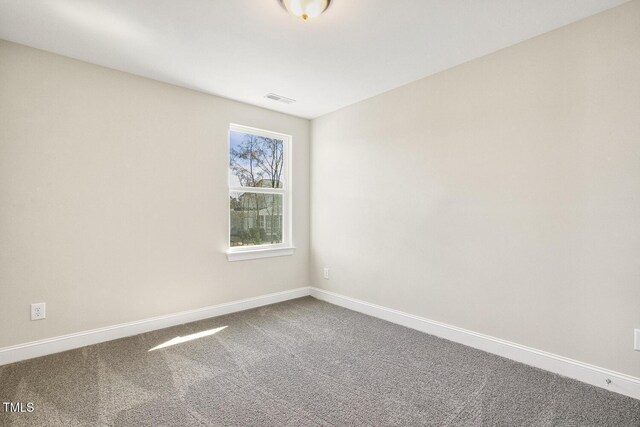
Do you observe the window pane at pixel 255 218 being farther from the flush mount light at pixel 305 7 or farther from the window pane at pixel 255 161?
the flush mount light at pixel 305 7

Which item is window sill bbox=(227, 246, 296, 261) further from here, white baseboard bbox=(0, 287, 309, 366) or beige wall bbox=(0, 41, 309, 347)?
white baseboard bbox=(0, 287, 309, 366)

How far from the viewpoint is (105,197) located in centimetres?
274

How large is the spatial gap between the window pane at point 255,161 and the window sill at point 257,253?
0.78 metres

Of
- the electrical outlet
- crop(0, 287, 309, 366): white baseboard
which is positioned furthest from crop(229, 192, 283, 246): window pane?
the electrical outlet

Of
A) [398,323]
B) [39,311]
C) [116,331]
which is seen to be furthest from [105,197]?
[398,323]

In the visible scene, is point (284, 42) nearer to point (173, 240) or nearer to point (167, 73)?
point (167, 73)

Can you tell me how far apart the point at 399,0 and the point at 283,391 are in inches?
99.7

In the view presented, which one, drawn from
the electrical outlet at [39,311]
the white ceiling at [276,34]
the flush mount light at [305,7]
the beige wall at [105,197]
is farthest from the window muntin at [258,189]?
the flush mount light at [305,7]

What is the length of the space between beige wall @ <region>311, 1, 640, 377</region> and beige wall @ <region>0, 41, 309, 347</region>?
5.65 feet

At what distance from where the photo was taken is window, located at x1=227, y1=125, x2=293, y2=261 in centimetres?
363

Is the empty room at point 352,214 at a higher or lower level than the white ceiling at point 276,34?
lower

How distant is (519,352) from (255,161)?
3.20 meters

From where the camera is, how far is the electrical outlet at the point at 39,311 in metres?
2.42

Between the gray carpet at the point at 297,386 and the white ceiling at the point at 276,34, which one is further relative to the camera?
the white ceiling at the point at 276,34
